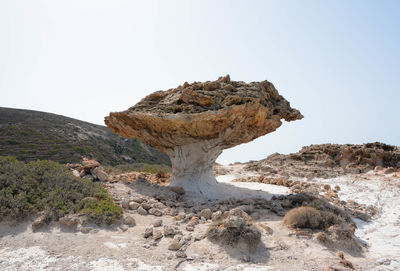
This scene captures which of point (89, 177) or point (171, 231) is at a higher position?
point (89, 177)

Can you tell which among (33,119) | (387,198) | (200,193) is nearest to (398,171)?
(387,198)

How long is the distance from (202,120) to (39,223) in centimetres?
546

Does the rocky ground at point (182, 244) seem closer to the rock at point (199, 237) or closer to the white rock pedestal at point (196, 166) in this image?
the rock at point (199, 237)

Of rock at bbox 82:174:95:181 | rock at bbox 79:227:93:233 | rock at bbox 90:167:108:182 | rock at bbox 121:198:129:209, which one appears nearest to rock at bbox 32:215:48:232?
rock at bbox 79:227:93:233

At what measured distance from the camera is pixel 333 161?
14.9 meters

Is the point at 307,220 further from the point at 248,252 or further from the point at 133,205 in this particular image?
the point at 133,205

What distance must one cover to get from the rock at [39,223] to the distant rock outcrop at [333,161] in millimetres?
11771

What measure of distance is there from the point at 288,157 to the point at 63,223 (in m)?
14.6

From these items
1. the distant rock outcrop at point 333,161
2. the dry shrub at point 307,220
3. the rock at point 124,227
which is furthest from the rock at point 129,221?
the distant rock outcrop at point 333,161

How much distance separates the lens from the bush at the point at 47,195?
545 cm

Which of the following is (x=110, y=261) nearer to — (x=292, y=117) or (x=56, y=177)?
(x=56, y=177)

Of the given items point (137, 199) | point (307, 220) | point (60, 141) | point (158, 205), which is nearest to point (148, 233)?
point (158, 205)

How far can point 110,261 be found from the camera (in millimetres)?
3969

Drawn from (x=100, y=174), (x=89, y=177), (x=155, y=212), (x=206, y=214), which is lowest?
(x=155, y=212)
